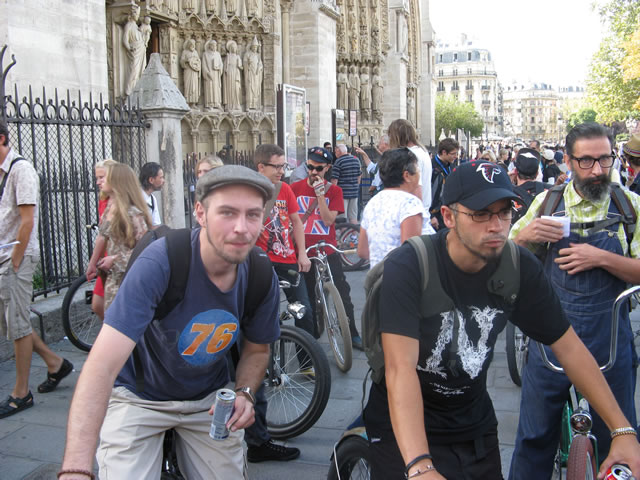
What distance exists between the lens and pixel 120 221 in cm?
452

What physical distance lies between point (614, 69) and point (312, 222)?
33.0m

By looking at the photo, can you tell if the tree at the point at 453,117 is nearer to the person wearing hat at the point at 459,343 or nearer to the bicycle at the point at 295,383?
the bicycle at the point at 295,383

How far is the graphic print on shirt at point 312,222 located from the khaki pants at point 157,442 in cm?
377

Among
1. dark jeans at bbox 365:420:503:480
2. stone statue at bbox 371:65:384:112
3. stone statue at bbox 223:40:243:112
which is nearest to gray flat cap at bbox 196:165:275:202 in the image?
dark jeans at bbox 365:420:503:480

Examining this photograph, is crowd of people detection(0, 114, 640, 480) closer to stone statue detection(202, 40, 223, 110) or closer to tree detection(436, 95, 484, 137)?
stone statue detection(202, 40, 223, 110)

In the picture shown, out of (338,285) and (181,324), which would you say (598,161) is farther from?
(338,285)

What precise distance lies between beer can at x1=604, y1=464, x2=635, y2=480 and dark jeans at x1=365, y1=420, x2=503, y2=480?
0.36m

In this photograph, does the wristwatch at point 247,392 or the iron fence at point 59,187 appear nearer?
the wristwatch at point 247,392

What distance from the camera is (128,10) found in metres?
13.7

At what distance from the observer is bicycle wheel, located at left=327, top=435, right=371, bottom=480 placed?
250 centimetres

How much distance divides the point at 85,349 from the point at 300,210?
7.46ft

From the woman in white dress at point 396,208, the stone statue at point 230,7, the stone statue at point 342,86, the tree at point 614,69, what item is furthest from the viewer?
the tree at point 614,69

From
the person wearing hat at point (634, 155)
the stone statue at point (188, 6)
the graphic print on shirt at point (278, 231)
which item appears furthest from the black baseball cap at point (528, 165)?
the stone statue at point (188, 6)

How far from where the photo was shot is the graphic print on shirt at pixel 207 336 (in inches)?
85.0
